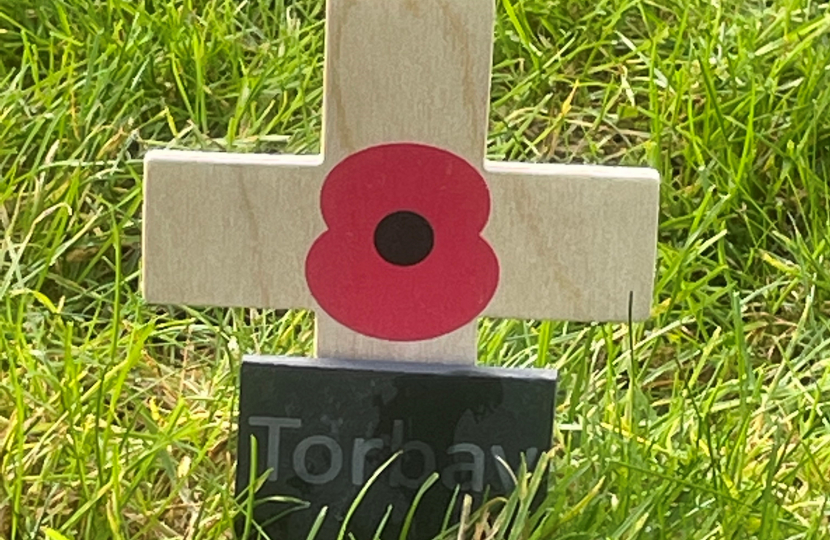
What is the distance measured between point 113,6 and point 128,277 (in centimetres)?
46

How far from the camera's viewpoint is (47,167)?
1.47 m

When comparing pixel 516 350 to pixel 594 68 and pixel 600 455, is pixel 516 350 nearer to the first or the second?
pixel 600 455

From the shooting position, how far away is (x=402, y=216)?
947mm

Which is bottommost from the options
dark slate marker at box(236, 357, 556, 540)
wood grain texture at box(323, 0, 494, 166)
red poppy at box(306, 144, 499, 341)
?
dark slate marker at box(236, 357, 556, 540)

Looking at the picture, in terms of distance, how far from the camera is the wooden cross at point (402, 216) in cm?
91

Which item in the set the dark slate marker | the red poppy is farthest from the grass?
the red poppy

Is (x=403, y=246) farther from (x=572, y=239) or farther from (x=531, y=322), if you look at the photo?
(x=531, y=322)

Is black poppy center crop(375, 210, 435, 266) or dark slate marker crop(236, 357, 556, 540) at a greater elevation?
black poppy center crop(375, 210, 435, 266)

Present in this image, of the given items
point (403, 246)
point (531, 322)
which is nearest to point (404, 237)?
point (403, 246)

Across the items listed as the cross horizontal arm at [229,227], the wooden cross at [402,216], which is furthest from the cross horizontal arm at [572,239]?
the cross horizontal arm at [229,227]

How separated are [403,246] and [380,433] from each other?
0.14m

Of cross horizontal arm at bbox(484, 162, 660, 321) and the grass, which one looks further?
the grass

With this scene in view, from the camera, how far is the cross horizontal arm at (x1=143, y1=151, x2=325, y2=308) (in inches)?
37.1

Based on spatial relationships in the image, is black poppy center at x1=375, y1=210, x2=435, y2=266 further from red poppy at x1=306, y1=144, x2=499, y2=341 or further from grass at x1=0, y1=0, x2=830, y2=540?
grass at x1=0, y1=0, x2=830, y2=540
